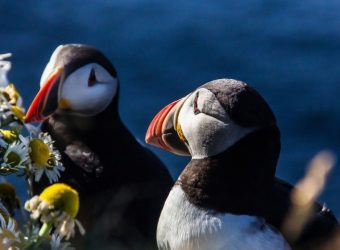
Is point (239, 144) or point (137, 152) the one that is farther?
point (137, 152)

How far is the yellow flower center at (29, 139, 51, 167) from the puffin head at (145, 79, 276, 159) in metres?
0.71

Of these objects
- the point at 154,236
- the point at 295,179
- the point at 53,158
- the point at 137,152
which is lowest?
the point at 295,179

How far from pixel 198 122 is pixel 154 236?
2.60 ft

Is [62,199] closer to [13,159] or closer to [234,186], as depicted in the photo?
[13,159]

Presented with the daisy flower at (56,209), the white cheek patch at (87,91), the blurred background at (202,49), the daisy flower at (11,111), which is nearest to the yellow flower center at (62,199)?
the daisy flower at (56,209)

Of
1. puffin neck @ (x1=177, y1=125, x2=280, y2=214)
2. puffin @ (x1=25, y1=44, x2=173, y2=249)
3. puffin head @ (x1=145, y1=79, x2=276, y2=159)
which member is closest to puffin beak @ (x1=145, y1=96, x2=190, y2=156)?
puffin head @ (x1=145, y1=79, x2=276, y2=159)

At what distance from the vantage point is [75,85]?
358cm

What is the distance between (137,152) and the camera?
3641mm

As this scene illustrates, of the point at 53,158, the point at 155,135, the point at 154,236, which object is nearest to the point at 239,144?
the point at 155,135

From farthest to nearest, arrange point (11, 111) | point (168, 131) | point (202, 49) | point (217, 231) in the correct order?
point (202, 49) < point (168, 131) < point (217, 231) < point (11, 111)

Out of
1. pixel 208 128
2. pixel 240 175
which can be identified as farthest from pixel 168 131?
pixel 240 175

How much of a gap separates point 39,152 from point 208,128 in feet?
2.57

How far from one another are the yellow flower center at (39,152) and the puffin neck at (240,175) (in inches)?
28.2

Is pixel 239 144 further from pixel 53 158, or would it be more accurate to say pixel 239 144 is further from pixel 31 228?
pixel 31 228
